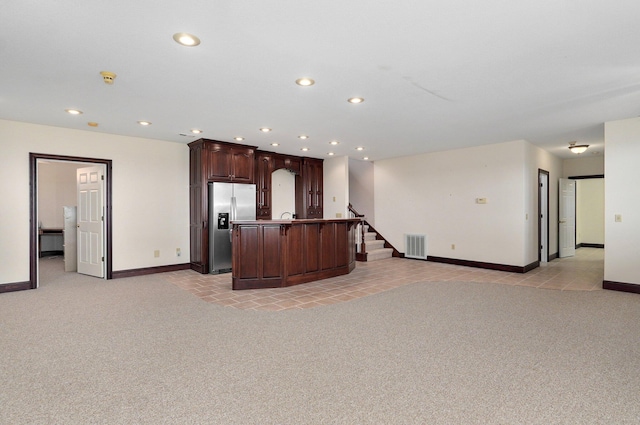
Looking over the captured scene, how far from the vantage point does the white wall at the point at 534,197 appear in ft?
21.4

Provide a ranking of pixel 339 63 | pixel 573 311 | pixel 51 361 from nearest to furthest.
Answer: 1. pixel 51 361
2. pixel 339 63
3. pixel 573 311

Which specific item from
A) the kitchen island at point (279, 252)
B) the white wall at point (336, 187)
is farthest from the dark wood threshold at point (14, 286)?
the white wall at point (336, 187)

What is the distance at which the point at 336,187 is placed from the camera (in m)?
8.59

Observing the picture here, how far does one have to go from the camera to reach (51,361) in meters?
2.66

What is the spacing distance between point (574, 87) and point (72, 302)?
668cm

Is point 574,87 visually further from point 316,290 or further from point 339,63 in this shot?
point 316,290

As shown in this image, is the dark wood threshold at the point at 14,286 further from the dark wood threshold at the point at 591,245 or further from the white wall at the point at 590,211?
the dark wood threshold at the point at 591,245

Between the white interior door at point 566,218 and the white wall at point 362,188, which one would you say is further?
the white wall at point 362,188

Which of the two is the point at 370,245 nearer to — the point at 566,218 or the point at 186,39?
the point at 566,218

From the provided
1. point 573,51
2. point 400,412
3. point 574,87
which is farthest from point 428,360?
point 574,87

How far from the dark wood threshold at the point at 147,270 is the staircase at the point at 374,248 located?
4172 millimetres

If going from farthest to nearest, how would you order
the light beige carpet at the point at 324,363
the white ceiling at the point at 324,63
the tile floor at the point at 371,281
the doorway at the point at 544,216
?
the doorway at the point at 544,216 < the tile floor at the point at 371,281 < the white ceiling at the point at 324,63 < the light beige carpet at the point at 324,363

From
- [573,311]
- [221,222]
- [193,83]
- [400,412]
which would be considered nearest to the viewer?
[400,412]

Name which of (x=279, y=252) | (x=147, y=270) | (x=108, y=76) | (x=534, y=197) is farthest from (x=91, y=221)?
(x=534, y=197)
